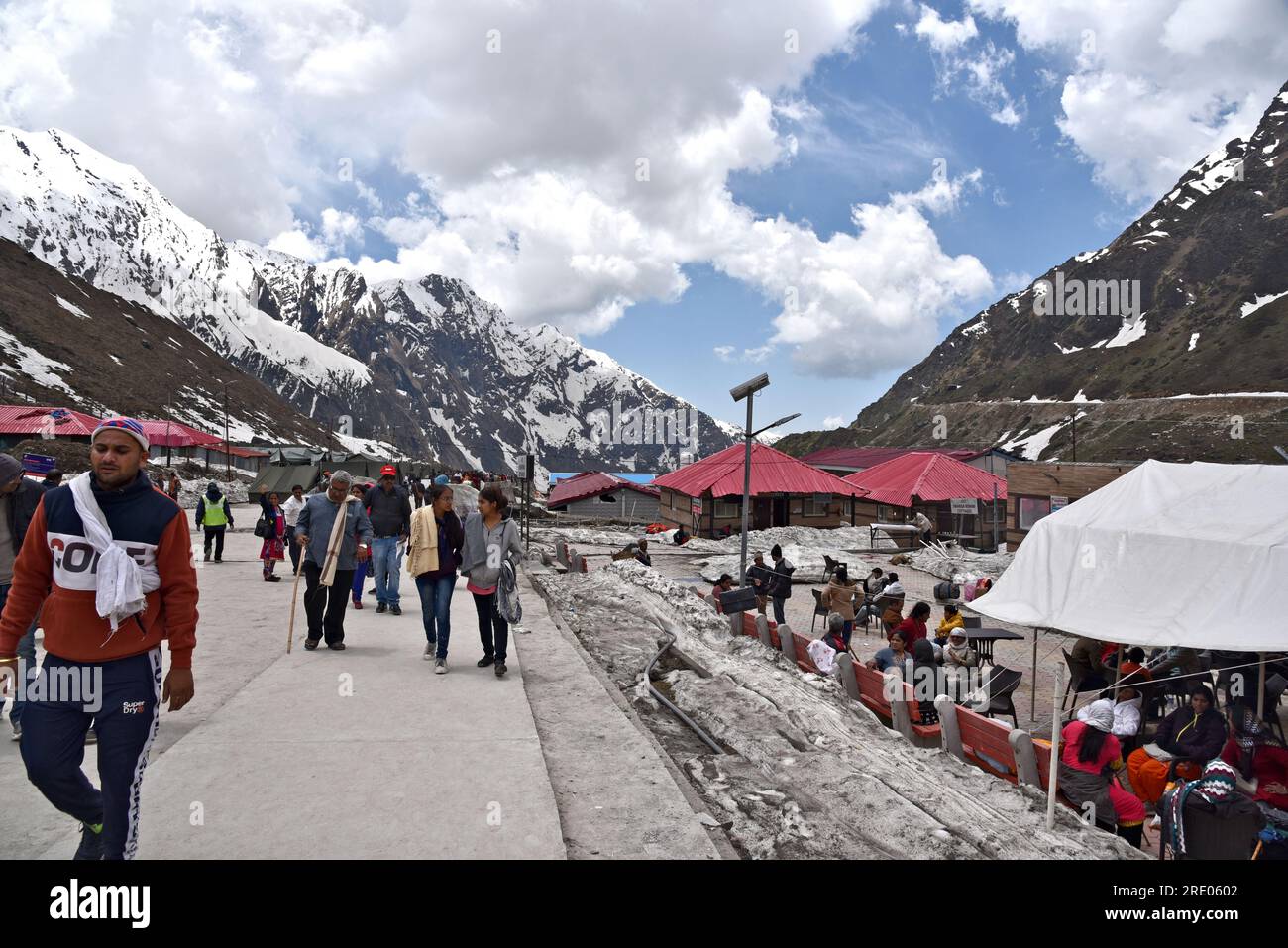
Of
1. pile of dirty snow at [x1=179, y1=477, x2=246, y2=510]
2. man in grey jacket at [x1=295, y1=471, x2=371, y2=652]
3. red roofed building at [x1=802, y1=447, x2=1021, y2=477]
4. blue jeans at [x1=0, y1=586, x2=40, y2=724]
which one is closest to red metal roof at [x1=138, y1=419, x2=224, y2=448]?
pile of dirty snow at [x1=179, y1=477, x2=246, y2=510]

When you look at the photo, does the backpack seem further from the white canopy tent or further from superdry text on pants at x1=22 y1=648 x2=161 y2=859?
the white canopy tent

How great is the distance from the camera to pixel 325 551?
792 cm

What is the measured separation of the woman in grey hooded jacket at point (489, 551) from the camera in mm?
7020

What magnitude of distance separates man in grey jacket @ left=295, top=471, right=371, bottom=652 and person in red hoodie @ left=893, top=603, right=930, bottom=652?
→ 21.9 ft

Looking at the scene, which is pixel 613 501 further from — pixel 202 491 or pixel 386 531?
pixel 386 531

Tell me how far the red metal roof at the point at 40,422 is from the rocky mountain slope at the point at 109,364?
74.6ft

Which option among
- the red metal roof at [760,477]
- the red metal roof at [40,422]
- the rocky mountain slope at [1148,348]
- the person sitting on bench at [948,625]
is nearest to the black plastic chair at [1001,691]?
the person sitting on bench at [948,625]

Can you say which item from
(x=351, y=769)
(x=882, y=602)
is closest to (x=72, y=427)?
(x=882, y=602)

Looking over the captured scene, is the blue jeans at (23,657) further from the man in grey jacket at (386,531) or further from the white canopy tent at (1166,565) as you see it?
the white canopy tent at (1166,565)

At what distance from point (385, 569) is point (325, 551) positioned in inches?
88.8

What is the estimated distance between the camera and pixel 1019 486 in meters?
30.0
